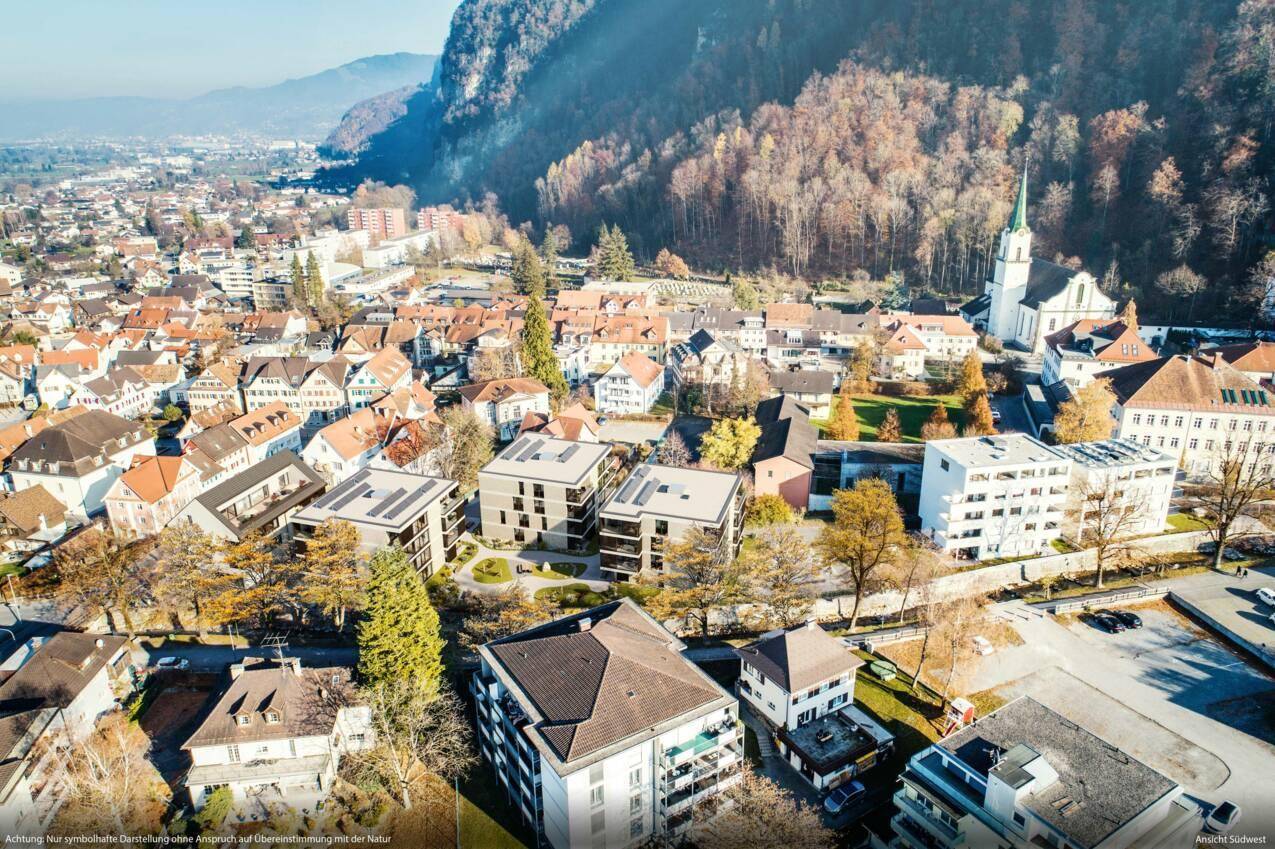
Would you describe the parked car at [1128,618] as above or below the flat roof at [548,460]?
below

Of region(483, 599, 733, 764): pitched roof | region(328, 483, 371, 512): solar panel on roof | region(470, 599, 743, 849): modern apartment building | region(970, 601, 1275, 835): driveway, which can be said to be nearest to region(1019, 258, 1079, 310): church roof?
region(970, 601, 1275, 835): driveway

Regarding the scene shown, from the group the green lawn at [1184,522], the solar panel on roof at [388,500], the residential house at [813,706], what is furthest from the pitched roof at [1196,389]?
the solar panel on roof at [388,500]

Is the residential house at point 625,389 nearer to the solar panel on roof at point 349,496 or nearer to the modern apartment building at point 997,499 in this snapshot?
the solar panel on roof at point 349,496

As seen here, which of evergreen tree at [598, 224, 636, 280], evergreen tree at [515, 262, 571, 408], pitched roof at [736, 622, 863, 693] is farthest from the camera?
evergreen tree at [598, 224, 636, 280]

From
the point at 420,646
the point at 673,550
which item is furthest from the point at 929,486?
the point at 420,646

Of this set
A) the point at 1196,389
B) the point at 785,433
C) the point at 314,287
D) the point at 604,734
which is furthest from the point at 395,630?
the point at 314,287

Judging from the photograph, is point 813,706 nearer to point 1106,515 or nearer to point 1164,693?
point 1164,693

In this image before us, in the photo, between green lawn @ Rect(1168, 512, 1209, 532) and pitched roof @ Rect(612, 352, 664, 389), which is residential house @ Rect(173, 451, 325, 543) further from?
green lawn @ Rect(1168, 512, 1209, 532)
